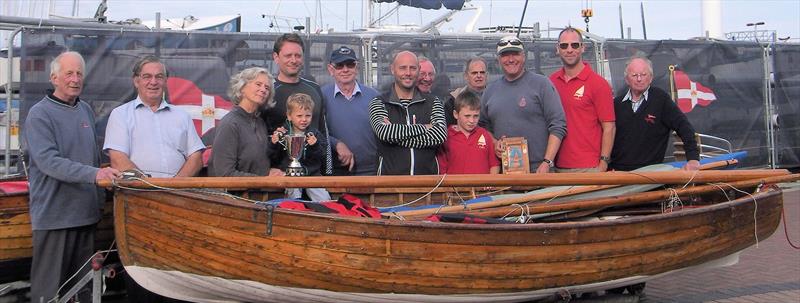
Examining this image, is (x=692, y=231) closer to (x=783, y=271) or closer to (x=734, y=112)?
(x=783, y=271)

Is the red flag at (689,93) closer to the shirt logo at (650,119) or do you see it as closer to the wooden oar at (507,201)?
the shirt logo at (650,119)

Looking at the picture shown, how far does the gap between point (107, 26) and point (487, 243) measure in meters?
5.75

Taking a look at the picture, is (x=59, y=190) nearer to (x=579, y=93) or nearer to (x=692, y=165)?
(x=579, y=93)

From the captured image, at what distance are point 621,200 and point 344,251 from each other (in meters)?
2.34

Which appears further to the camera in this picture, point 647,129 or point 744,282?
point 744,282

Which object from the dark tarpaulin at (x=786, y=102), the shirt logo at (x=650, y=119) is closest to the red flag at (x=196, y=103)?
the shirt logo at (x=650, y=119)

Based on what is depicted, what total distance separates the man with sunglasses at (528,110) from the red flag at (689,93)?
5.99 metres

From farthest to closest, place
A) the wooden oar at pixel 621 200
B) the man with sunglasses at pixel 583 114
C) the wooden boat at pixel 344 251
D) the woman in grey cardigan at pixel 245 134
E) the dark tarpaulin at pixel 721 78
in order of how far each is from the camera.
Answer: the dark tarpaulin at pixel 721 78
the man with sunglasses at pixel 583 114
the wooden oar at pixel 621 200
the woman in grey cardigan at pixel 245 134
the wooden boat at pixel 344 251

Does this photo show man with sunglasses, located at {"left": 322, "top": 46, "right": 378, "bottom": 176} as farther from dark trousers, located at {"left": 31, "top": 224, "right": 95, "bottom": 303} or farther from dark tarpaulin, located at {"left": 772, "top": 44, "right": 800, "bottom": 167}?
dark tarpaulin, located at {"left": 772, "top": 44, "right": 800, "bottom": 167}

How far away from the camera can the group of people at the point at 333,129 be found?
5.25 m

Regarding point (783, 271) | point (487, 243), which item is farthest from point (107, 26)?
point (783, 271)

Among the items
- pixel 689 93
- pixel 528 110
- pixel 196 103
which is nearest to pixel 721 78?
pixel 689 93

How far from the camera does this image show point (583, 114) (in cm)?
655

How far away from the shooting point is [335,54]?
634cm
